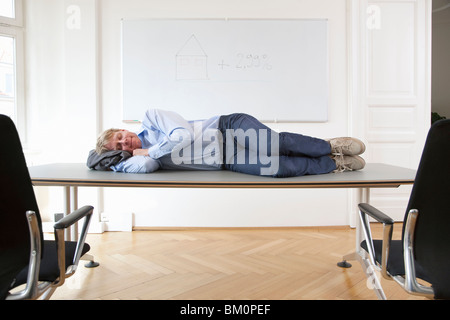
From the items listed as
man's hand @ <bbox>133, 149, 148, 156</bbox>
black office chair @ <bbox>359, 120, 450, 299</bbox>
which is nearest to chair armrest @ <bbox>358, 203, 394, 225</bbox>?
black office chair @ <bbox>359, 120, 450, 299</bbox>

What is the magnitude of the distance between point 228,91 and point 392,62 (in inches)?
68.0

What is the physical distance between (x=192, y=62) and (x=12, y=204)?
2680 mm

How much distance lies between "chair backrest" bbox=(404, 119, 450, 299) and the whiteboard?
8.03ft

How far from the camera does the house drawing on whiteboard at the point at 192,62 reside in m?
3.36

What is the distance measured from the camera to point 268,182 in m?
1.58

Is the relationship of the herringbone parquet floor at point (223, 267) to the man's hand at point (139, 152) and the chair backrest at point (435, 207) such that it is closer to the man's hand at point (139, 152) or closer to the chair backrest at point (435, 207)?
the man's hand at point (139, 152)

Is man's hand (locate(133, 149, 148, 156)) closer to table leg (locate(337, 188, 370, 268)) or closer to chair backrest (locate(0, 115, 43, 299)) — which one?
chair backrest (locate(0, 115, 43, 299))

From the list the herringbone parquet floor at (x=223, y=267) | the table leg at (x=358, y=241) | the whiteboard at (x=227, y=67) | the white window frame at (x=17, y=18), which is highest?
the white window frame at (x=17, y=18)

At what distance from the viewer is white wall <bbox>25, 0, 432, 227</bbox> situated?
336 centimetres

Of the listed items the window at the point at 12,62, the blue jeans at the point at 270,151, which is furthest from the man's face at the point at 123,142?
the window at the point at 12,62

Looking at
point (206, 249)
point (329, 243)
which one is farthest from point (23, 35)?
point (329, 243)

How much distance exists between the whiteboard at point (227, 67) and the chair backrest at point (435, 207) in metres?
2.45

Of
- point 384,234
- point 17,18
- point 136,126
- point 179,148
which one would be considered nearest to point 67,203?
point 179,148
